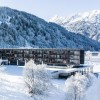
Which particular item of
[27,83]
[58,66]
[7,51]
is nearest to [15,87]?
[27,83]

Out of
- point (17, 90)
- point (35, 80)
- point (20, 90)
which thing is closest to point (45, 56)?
point (35, 80)

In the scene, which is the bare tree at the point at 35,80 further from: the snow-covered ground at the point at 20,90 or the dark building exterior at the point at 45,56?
the dark building exterior at the point at 45,56

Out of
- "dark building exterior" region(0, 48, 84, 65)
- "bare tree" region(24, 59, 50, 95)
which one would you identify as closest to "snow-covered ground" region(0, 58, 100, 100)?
"bare tree" region(24, 59, 50, 95)

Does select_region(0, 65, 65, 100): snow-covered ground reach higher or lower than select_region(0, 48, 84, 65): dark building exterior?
lower

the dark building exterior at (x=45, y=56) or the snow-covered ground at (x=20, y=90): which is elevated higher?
the dark building exterior at (x=45, y=56)

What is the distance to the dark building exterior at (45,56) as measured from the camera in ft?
536

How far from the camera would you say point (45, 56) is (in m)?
169

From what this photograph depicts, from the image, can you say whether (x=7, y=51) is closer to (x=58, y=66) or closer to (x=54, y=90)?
(x=58, y=66)

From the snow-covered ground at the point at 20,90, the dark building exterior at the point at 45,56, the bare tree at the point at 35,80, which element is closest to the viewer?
the snow-covered ground at the point at 20,90

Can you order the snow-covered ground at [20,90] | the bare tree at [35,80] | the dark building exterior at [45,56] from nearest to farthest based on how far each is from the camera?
the snow-covered ground at [20,90] → the bare tree at [35,80] → the dark building exterior at [45,56]

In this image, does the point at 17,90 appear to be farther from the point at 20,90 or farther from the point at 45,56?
the point at 45,56

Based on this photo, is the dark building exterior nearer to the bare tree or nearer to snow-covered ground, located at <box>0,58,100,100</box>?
snow-covered ground, located at <box>0,58,100,100</box>

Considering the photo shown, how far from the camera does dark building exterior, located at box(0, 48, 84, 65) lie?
163 m

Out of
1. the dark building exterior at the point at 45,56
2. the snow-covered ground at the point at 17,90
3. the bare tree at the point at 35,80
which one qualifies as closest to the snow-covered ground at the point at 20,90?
the snow-covered ground at the point at 17,90
